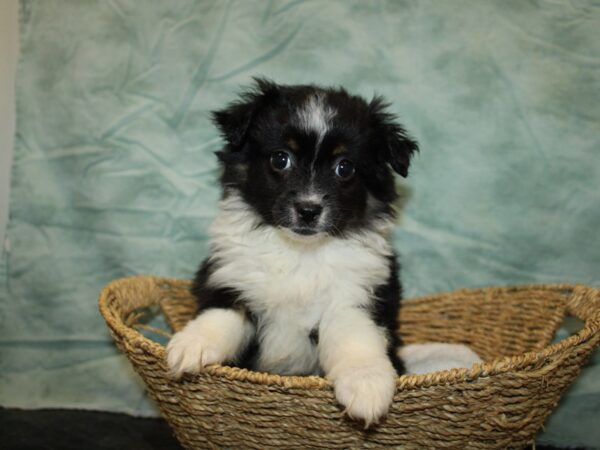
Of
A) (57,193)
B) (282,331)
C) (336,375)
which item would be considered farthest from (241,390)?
(57,193)

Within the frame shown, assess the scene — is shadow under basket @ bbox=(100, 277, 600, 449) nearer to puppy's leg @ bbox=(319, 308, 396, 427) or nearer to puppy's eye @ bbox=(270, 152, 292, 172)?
puppy's leg @ bbox=(319, 308, 396, 427)

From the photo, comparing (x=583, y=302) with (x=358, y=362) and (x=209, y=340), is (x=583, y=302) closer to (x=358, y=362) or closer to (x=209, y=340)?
(x=358, y=362)

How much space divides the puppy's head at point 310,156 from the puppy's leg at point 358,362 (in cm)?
46

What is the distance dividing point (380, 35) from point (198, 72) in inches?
50.3

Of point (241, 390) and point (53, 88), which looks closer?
point (241, 390)

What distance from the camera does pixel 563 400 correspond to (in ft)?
12.8

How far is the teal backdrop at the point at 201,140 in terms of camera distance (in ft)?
13.1

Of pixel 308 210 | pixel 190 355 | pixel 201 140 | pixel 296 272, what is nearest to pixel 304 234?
pixel 308 210

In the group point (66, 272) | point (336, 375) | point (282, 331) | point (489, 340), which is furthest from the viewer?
point (66, 272)

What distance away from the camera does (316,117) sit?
9.75 ft

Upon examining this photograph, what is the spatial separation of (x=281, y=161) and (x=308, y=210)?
1.24 ft

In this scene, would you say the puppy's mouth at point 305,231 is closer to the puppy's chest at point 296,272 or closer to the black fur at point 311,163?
the black fur at point 311,163

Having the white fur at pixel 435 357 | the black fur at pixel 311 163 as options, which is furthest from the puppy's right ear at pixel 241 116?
the white fur at pixel 435 357

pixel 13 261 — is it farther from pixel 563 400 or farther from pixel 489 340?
pixel 563 400
